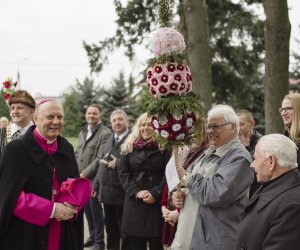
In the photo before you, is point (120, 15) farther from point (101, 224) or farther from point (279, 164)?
point (279, 164)

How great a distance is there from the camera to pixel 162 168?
562 centimetres

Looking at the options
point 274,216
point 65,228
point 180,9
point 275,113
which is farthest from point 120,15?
point 274,216

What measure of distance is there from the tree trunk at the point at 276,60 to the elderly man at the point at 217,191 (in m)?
4.23

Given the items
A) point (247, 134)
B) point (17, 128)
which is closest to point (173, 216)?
point (247, 134)

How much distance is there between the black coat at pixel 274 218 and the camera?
3.07 m

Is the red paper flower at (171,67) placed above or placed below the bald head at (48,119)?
above

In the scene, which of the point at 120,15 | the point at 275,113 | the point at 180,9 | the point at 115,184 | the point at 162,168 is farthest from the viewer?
the point at 120,15

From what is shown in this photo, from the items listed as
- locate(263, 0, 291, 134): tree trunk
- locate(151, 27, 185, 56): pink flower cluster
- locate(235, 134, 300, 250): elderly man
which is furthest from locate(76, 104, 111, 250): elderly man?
locate(235, 134, 300, 250): elderly man

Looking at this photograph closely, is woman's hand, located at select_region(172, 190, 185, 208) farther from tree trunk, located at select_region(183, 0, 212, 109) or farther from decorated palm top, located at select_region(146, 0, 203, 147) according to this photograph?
tree trunk, located at select_region(183, 0, 212, 109)

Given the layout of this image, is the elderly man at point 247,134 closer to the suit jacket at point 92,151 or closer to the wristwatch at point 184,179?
the wristwatch at point 184,179

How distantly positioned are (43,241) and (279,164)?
2127 millimetres

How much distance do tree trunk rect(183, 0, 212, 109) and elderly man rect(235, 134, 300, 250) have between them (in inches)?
260

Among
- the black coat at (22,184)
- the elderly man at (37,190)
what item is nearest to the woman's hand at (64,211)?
the elderly man at (37,190)

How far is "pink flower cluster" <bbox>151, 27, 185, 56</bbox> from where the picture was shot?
3.80 metres
